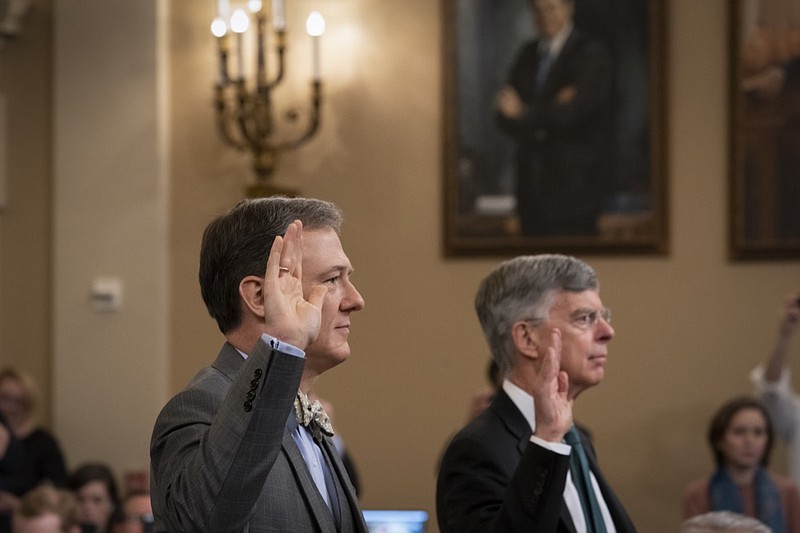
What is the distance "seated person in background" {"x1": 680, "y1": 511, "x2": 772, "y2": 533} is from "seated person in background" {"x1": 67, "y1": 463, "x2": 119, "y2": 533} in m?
3.26

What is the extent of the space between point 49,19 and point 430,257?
2496 mm

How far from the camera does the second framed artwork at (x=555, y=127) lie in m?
5.89

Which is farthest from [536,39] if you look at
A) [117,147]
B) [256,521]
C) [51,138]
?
[256,521]

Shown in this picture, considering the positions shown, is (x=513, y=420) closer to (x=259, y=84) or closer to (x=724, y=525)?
(x=724, y=525)

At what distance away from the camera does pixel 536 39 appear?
6.03m

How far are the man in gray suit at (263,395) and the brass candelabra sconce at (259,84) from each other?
3.94 meters

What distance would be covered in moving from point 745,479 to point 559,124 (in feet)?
6.21

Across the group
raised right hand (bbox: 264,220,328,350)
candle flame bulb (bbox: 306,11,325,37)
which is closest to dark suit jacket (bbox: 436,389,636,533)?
raised right hand (bbox: 264,220,328,350)

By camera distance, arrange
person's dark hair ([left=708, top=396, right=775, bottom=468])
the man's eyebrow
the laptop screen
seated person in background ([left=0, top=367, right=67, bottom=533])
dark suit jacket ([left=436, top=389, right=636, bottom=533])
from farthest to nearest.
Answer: seated person in background ([left=0, top=367, right=67, bottom=533])
person's dark hair ([left=708, top=396, right=775, bottom=468])
the laptop screen
dark suit jacket ([left=436, top=389, right=636, bottom=533])
the man's eyebrow

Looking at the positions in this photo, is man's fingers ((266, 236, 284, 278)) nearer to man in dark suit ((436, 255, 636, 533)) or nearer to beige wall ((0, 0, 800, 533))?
man in dark suit ((436, 255, 636, 533))

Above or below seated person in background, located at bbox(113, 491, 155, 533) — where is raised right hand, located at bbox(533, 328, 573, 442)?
above

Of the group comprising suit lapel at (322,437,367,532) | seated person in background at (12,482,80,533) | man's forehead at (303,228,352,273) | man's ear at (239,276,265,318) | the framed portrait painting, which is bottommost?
seated person in background at (12,482,80,533)

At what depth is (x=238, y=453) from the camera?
1.79 metres

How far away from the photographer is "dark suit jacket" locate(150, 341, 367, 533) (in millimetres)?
1794
